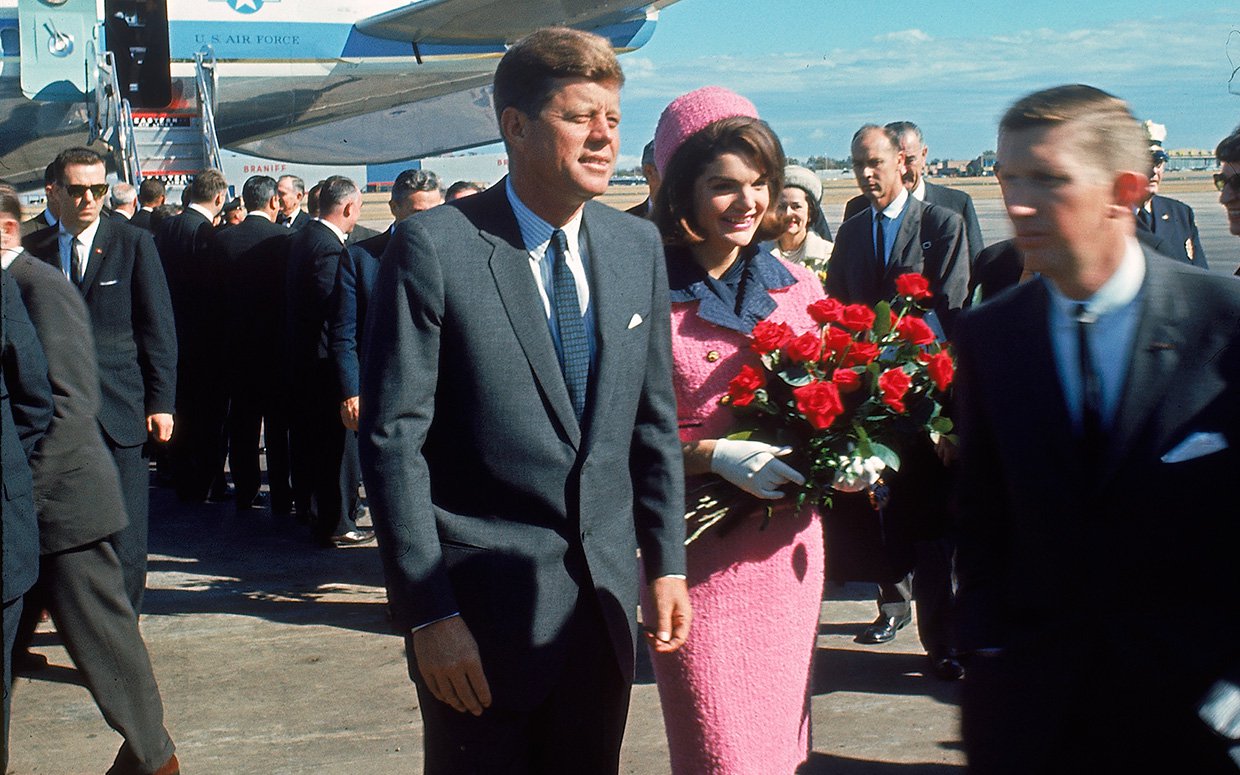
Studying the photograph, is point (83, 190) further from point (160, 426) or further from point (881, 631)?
point (881, 631)

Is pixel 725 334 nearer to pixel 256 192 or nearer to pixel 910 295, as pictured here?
pixel 910 295

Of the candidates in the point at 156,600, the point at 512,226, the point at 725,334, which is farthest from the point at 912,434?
the point at 156,600

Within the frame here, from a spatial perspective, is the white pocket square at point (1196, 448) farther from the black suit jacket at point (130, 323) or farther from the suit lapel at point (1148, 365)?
the black suit jacket at point (130, 323)

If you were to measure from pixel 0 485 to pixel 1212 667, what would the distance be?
2.77 m

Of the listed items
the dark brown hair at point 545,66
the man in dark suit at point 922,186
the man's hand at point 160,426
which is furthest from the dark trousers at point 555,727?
the man in dark suit at point 922,186

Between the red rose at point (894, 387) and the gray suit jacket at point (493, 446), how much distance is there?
2.70 ft

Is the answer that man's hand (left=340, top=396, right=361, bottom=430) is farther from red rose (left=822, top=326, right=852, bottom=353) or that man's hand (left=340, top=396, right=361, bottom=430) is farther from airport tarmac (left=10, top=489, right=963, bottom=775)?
red rose (left=822, top=326, right=852, bottom=353)

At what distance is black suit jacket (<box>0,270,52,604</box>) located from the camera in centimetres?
333

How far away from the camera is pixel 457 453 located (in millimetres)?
2303

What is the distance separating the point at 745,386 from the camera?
292 cm

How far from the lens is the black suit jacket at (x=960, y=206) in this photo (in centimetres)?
628

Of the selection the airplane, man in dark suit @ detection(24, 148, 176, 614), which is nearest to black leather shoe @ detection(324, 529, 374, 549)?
man in dark suit @ detection(24, 148, 176, 614)

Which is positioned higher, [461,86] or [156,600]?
[461,86]

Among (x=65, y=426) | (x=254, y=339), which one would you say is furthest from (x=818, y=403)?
(x=254, y=339)
